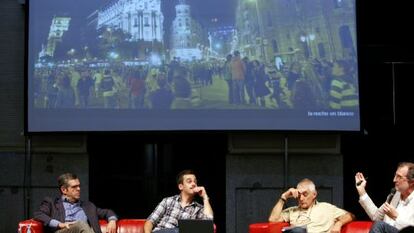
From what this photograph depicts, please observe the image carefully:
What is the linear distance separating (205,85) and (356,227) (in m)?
2.40

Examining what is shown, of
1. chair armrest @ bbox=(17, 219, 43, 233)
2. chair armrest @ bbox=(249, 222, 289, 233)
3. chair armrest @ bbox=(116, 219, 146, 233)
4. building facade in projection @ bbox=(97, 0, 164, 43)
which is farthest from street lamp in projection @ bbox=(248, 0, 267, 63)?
chair armrest @ bbox=(17, 219, 43, 233)

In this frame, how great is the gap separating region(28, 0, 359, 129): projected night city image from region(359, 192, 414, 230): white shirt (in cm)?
164

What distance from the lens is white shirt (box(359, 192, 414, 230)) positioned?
6.73 m

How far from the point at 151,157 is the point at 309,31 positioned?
2393 mm

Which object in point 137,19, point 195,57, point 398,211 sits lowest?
point 398,211

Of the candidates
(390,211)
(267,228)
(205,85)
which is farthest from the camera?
(205,85)

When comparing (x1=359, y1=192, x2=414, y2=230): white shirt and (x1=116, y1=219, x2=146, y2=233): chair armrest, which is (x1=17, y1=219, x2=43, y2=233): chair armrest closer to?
(x1=116, y1=219, x2=146, y2=233): chair armrest

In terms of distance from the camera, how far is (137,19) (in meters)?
8.76

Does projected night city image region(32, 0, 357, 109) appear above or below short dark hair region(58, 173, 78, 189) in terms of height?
above

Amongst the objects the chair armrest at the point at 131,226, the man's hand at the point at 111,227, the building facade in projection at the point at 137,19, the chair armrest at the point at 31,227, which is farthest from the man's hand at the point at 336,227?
the building facade in projection at the point at 137,19

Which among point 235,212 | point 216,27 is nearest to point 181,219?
point 235,212

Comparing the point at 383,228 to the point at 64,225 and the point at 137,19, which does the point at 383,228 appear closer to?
the point at 64,225

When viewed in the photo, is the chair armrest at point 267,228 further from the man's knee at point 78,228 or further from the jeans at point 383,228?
the man's knee at point 78,228

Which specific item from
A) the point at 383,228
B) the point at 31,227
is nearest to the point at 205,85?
the point at 31,227
